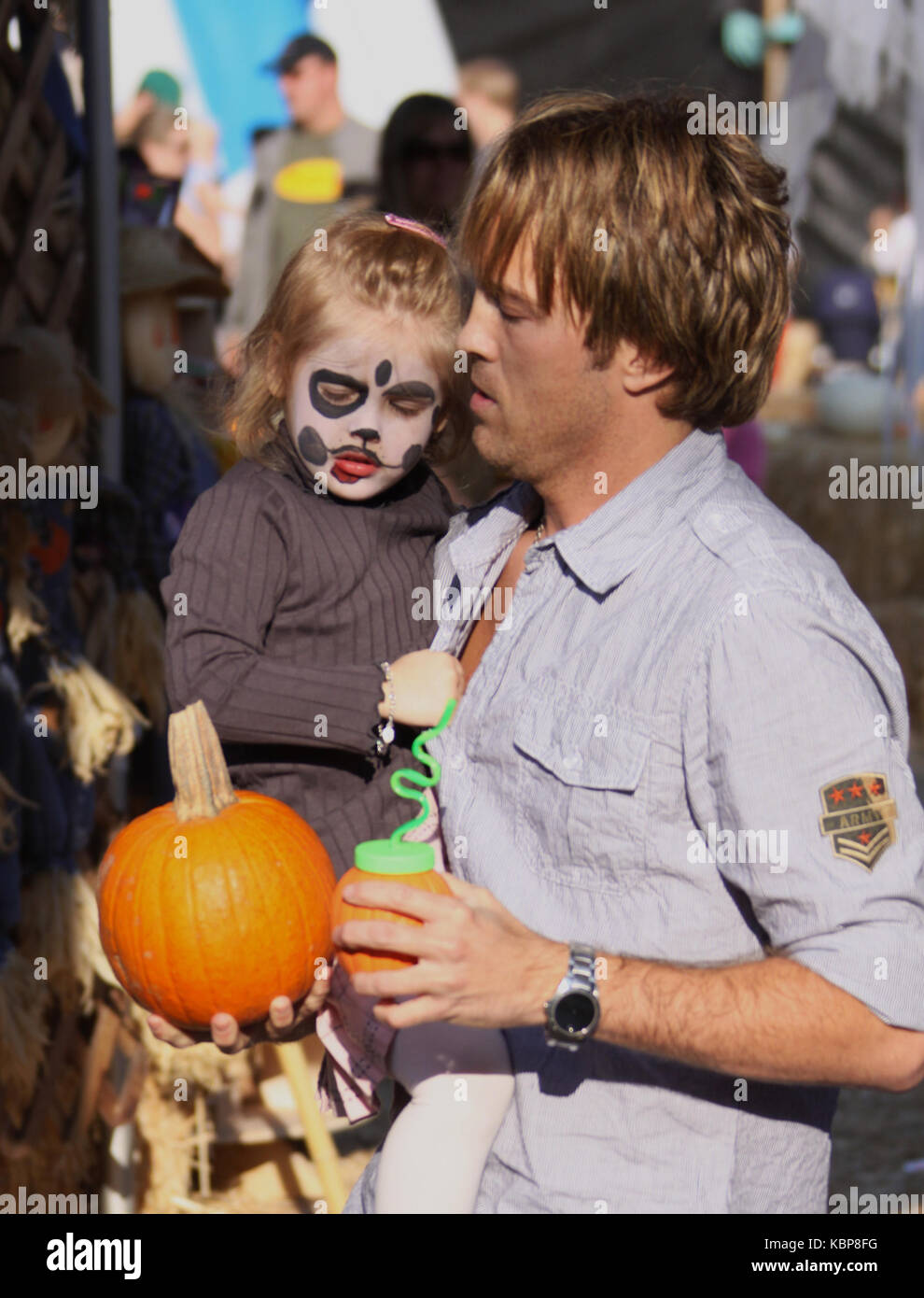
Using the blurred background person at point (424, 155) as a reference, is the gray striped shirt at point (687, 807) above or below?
below

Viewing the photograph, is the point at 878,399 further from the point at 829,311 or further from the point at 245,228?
the point at 245,228

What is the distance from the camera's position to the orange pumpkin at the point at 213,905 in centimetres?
213

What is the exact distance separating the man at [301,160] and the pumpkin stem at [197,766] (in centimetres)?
610

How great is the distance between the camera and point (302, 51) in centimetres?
836

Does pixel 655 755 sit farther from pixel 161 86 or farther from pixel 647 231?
pixel 161 86

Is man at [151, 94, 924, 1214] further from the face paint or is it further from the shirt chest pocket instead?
the face paint

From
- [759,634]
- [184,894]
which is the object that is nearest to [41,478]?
[184,894]

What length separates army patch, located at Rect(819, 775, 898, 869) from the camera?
1.70 metres

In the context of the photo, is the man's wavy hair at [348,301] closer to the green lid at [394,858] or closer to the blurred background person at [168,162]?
the green lid at [394,858]

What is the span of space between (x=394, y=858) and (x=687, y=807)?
36 centimetres

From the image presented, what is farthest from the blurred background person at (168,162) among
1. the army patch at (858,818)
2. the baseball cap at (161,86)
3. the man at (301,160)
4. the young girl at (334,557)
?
the army patch at (858,818)

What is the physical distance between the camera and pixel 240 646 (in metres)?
2.33

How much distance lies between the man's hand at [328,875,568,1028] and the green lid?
2.7 inches

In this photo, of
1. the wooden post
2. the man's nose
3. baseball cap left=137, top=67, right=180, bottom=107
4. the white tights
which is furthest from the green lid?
baseball cap left=137, top=67, right=180, bottom=107
